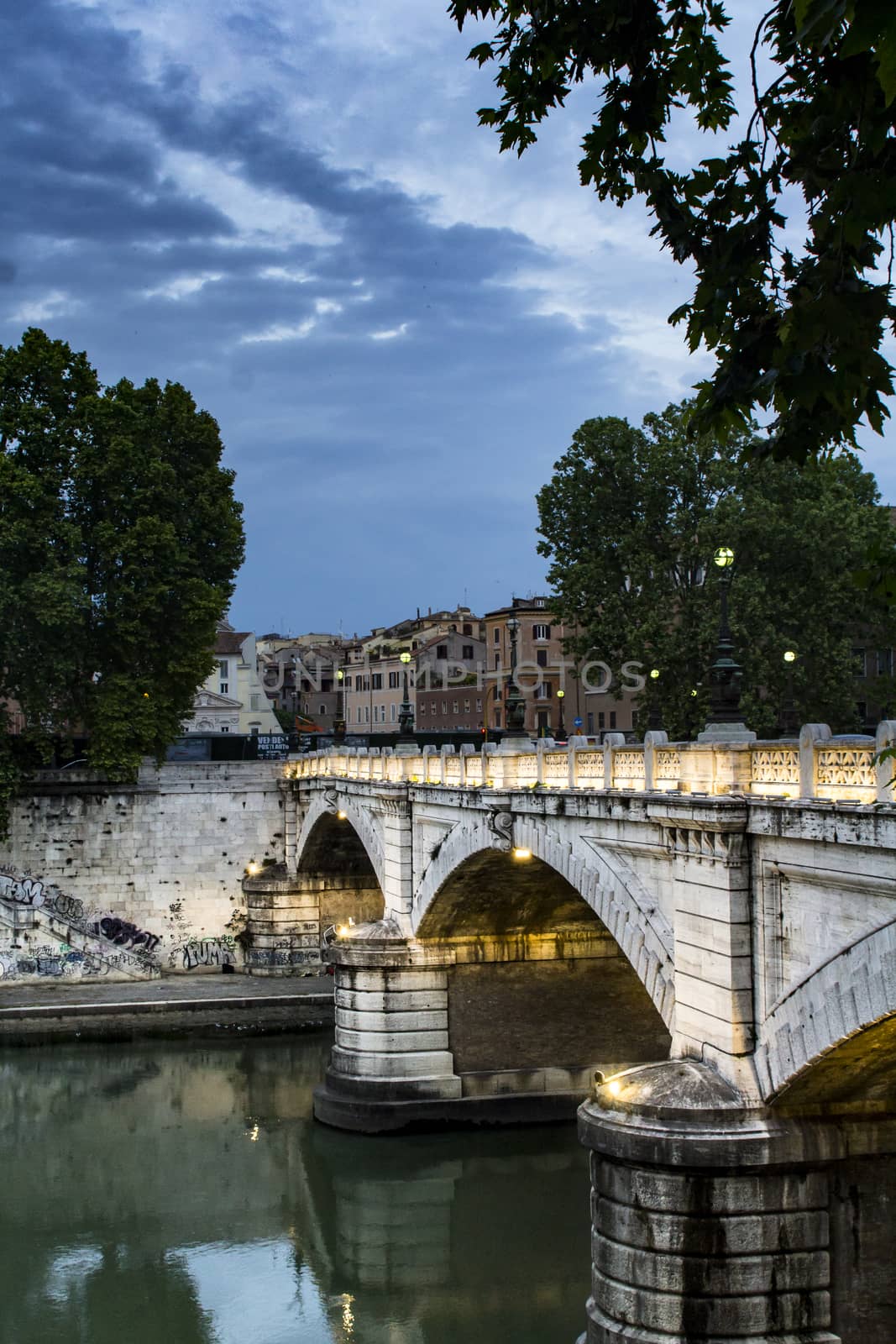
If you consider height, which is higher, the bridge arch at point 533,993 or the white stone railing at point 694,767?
the white stone railing at point 694,767

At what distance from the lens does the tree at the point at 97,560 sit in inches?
1513

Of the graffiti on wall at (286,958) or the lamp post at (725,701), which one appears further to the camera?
the graffiti on wall at (286,958)

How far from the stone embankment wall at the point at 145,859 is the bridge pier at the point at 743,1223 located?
89.7 feet

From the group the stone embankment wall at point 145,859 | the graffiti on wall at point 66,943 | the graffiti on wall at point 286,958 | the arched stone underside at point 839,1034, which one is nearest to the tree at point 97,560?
the stone embankment wall at point 145,859

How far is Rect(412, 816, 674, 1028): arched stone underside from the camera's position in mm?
16250

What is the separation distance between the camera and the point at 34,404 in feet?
130

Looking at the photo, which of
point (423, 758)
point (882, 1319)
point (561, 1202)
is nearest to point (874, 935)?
point (882, 1319)

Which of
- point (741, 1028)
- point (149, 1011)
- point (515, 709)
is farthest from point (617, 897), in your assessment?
point (149, 1011)

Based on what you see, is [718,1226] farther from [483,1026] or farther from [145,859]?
[145,859]

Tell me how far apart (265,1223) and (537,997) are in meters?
6.68

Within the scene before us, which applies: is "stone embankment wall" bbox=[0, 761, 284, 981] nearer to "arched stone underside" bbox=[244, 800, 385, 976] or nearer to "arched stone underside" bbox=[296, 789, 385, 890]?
"arched stone underside" bbox=[244, 800, 385, 976]

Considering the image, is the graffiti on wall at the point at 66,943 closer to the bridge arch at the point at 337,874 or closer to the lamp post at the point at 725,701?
the bridge arch at the point at 337,874

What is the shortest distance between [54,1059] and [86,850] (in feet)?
31.4

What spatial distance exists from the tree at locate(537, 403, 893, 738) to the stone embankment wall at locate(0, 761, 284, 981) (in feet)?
36.6
